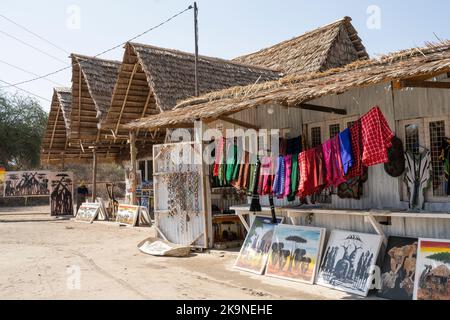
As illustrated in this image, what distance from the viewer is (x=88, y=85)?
17.3 meters

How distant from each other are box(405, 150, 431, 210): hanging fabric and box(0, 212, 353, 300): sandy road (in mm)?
1655

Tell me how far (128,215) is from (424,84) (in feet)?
39.7

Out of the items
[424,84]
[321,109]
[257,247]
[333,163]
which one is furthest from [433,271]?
[257,247]

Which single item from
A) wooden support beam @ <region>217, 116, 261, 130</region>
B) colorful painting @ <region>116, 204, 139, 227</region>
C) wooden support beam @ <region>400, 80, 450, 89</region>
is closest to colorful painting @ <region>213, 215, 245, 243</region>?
wooden support beam @ <region>217, 116, 261, 130</region>

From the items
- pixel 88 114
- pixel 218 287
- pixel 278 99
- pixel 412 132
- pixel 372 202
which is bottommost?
pixel 218 287

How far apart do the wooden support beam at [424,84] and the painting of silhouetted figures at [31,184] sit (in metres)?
18.7

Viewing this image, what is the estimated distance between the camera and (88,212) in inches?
733

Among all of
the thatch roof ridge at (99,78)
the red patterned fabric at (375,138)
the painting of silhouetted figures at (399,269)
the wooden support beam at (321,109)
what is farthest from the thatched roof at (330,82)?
the thatch roof ridge at (99,78)

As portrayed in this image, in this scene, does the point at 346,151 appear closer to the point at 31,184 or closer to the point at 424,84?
the point at 424,84

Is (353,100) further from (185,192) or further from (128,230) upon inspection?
(128,230)

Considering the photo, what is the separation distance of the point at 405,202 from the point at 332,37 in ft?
40.0

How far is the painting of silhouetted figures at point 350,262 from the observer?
6.42 meters

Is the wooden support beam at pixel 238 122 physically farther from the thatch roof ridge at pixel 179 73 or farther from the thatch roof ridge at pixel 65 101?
the thatch roof ridge at pixel 65 101

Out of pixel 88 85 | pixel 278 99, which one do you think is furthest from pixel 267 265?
pixel 88 85
